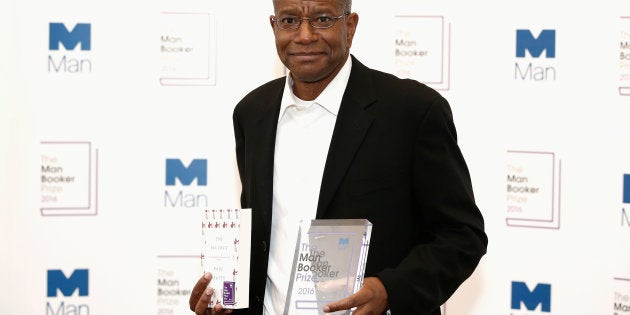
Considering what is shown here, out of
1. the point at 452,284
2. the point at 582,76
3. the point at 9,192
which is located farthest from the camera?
the point at 9,192

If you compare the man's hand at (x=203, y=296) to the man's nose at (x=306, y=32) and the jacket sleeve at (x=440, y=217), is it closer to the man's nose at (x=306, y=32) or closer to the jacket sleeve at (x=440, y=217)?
the jacket sleeve at (x=440, y=217)

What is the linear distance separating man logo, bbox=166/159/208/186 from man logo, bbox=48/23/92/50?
68 cm

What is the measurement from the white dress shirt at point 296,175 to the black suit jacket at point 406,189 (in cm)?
3

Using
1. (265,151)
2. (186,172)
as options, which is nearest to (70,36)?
(186,172)

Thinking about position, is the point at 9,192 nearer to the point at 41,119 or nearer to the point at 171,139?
the point at 41,119

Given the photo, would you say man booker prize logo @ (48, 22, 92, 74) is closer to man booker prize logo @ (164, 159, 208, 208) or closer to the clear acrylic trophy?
man booker prize logo @ (164, 159, 208, 208)

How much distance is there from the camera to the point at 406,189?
1977 millimetres

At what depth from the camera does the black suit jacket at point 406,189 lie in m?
1.92

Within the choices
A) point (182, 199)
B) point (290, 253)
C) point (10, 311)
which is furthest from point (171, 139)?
point (290, 253)

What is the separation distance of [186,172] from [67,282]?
77 centimetres

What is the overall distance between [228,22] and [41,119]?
99cm

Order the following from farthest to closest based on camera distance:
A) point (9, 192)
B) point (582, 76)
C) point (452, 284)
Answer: point (9, 192)
point (582, 76)
point (452, 284)

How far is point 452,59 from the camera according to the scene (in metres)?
3.37

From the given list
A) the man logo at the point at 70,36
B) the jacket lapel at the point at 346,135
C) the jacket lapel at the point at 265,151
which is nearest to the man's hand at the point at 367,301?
the jacket lapel at the point at 346,135
